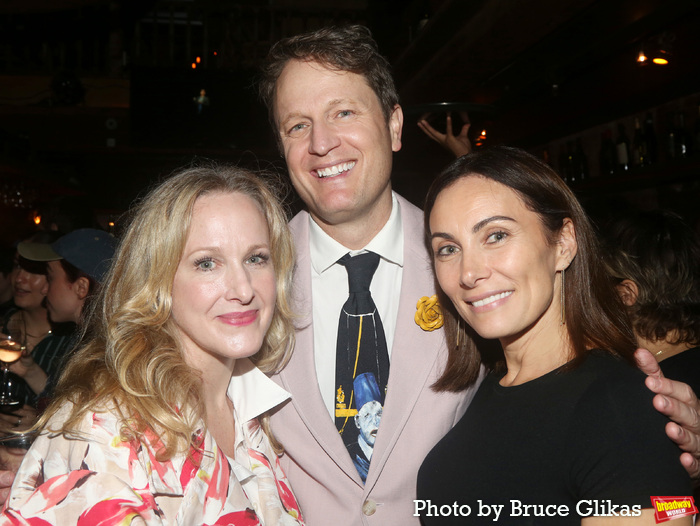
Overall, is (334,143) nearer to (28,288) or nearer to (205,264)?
(205,264)

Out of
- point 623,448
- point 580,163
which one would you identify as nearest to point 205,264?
point 623,448

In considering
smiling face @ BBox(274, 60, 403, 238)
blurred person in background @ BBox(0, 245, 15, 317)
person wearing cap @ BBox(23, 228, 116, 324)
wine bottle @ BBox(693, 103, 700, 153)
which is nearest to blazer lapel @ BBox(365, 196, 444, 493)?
smiling face @ BBox(274, 60, 403, 238)

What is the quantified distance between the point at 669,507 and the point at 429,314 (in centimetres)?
88

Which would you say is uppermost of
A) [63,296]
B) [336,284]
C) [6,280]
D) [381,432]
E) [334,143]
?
[334,143]

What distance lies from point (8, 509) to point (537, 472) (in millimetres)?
1138

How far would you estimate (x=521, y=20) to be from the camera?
2996 millimetres

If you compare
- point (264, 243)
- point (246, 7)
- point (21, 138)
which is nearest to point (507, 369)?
point (264, 243)

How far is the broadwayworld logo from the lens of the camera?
1.20 metres

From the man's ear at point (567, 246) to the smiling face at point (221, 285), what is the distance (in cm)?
81

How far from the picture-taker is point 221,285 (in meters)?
1.65

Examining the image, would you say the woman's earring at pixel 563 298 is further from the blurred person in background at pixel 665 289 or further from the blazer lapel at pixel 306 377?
the blurred person in background at pixel 665 289

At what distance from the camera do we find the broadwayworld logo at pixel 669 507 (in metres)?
1.20

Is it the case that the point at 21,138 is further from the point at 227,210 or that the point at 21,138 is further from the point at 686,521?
the point at 686,521

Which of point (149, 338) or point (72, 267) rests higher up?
point (72, 267)
